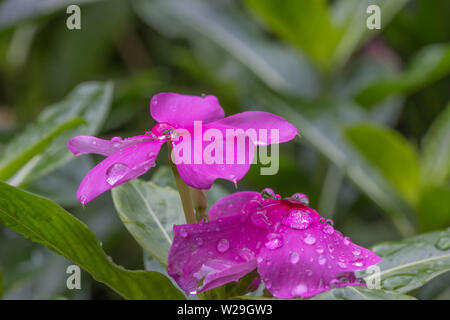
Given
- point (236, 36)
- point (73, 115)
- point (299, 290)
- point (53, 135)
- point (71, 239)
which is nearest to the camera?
point (299, 290)

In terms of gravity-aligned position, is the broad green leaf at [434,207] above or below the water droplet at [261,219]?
below

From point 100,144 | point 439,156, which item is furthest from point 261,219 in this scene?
point 439,156

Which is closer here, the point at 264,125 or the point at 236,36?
the point at 264,125

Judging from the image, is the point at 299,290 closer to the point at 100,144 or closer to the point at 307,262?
the point at 307,262

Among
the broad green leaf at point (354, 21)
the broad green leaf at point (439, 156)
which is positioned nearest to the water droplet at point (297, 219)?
the broad green leaf at point (439, 156)

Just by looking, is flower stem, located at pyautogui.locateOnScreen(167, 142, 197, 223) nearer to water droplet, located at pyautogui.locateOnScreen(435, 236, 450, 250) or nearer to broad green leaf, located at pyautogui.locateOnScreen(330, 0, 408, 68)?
water droplet, located at pyautogui.locateOnScreen(435, 236, 450, 250)

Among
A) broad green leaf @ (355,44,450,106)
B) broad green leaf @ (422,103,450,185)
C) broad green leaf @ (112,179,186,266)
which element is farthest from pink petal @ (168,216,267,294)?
broad green leaf @ (355,44,450,106)

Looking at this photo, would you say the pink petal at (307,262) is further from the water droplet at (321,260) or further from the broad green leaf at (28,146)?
the broad green leaf at (28,146)
